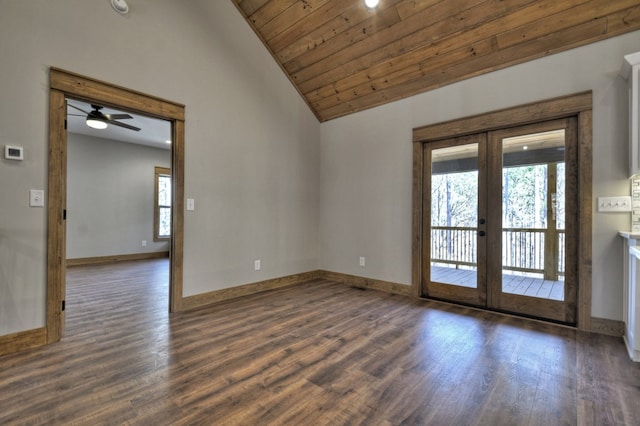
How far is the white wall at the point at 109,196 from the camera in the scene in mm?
6139

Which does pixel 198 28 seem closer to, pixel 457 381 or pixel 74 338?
pixel 74 338

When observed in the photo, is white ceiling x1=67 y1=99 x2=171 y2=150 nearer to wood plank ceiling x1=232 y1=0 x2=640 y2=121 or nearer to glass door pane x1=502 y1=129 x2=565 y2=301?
wood plank ceiling x1=232 y1=0 x2=640 y2=121

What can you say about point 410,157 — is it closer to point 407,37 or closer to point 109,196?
point 407,37

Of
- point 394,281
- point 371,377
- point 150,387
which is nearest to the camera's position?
point 150,387

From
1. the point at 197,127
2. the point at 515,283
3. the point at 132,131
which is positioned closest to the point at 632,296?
the point at 515,283

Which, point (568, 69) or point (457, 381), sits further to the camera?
point (568, 69)

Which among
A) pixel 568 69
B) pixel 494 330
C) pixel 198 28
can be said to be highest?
pixel 198 28

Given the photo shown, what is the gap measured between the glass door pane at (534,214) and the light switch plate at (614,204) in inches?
12.4

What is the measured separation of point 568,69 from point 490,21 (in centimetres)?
89

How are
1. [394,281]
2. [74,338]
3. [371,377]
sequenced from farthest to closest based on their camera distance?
[394,281], [74,338], [371,377]

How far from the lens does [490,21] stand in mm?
2814

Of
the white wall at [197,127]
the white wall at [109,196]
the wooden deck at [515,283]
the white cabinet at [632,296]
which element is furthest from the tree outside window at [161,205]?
the white cabinet at [632,296]

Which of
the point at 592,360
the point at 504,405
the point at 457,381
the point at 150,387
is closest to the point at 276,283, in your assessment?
the point at 150,387

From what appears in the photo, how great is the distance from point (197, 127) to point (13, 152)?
5.17 ft
